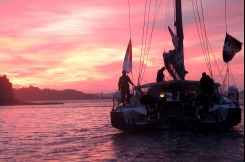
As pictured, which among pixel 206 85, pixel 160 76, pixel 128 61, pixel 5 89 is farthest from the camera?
pixel 5 89

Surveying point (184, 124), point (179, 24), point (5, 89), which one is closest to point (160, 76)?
point (179, 24)

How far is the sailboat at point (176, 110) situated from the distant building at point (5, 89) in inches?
4994

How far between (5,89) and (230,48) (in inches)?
5204

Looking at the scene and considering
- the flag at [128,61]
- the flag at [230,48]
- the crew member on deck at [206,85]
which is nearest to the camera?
the crew member on deck at [206,85]

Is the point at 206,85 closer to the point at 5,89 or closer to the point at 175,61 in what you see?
the point at 175,61

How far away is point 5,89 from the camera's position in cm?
14462

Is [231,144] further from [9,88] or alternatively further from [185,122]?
[9,88]

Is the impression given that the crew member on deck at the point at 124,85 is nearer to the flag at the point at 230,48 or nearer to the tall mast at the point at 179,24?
the tall mast at the point at 179,24

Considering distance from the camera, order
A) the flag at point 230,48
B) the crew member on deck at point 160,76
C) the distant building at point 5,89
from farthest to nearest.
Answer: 1. the distant building at point 5,89
2. the flag at point 230,48
3. the crew member on deck at point 160,76

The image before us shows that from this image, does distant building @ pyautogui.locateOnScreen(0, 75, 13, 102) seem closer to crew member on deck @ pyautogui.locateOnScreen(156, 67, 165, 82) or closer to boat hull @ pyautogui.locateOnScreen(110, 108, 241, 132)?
crew member on deck @ pyautogui.locateOnScreen(156, 67, 165, 82)

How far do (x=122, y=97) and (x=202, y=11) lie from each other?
766 centimetres

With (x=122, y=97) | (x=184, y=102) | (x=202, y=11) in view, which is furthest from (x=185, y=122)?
(x=202, y=11)

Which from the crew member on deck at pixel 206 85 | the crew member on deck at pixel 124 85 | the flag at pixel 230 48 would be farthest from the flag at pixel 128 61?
the crew member on deck at pixel 206 85

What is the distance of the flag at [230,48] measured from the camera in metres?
22.0
